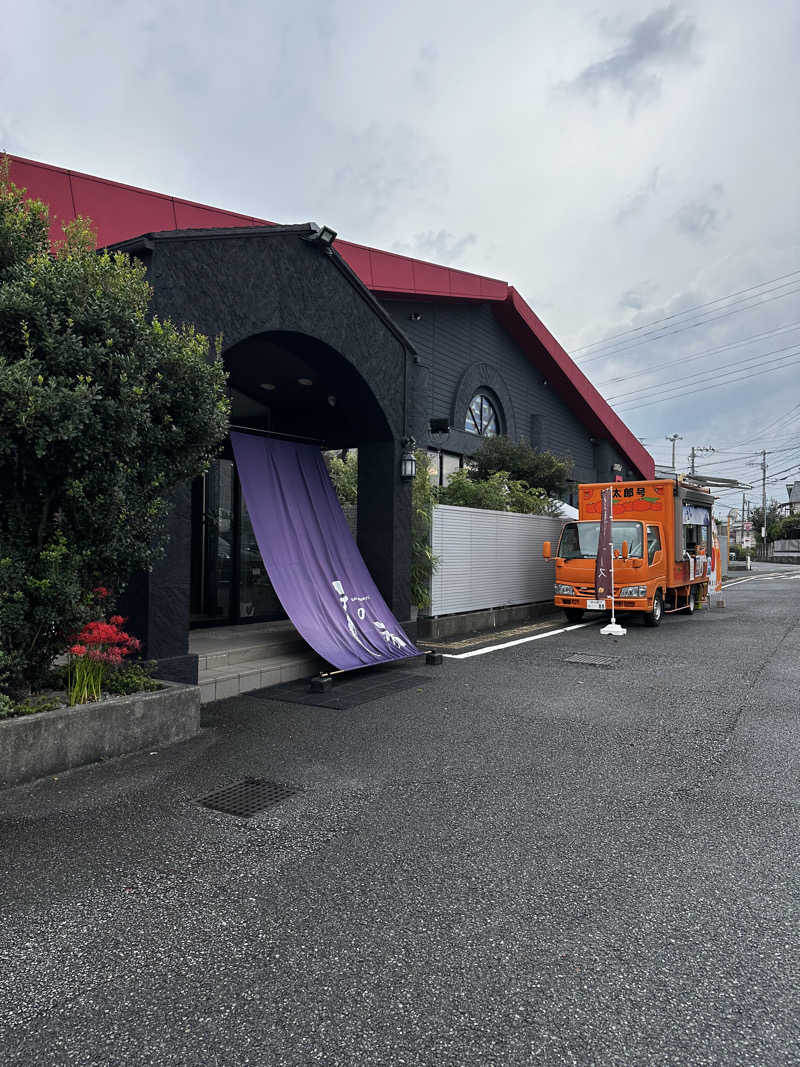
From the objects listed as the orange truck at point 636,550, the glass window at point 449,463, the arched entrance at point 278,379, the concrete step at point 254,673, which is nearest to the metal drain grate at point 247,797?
the arched entrance at point 278,379

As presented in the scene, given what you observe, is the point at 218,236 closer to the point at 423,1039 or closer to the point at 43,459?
the point at 43,459

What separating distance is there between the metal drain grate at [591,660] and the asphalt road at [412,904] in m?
3.20

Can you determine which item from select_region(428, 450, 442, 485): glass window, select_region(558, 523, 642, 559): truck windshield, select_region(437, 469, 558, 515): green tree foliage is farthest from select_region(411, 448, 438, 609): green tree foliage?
select_region(428, 450, 442, 485): glass window

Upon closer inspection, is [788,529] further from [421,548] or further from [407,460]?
[407,460]

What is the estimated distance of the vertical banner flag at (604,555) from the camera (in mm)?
11555

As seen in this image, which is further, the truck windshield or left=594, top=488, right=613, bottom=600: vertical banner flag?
the truck windshield

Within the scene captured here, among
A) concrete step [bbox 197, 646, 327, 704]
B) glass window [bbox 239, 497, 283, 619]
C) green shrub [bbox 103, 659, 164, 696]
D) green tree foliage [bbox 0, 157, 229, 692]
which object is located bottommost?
concrete step [bbox 197, 646, 327, 704]

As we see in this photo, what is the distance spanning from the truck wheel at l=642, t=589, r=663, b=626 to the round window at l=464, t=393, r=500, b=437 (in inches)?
345

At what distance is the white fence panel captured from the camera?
1100 cm

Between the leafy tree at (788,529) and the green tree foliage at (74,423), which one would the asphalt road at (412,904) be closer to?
the green tree foliage at (74,423)

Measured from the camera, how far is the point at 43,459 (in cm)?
419

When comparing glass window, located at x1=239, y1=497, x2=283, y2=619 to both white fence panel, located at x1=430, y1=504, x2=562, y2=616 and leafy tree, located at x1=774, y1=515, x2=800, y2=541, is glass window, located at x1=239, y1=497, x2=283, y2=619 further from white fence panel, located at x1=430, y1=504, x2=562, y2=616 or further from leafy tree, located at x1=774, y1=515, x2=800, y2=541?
leafy tree, located at x1=774, y1=515, x2=800, y2=541

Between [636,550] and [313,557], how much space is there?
292 inches

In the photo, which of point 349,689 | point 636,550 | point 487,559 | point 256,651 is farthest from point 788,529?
point 256,651
